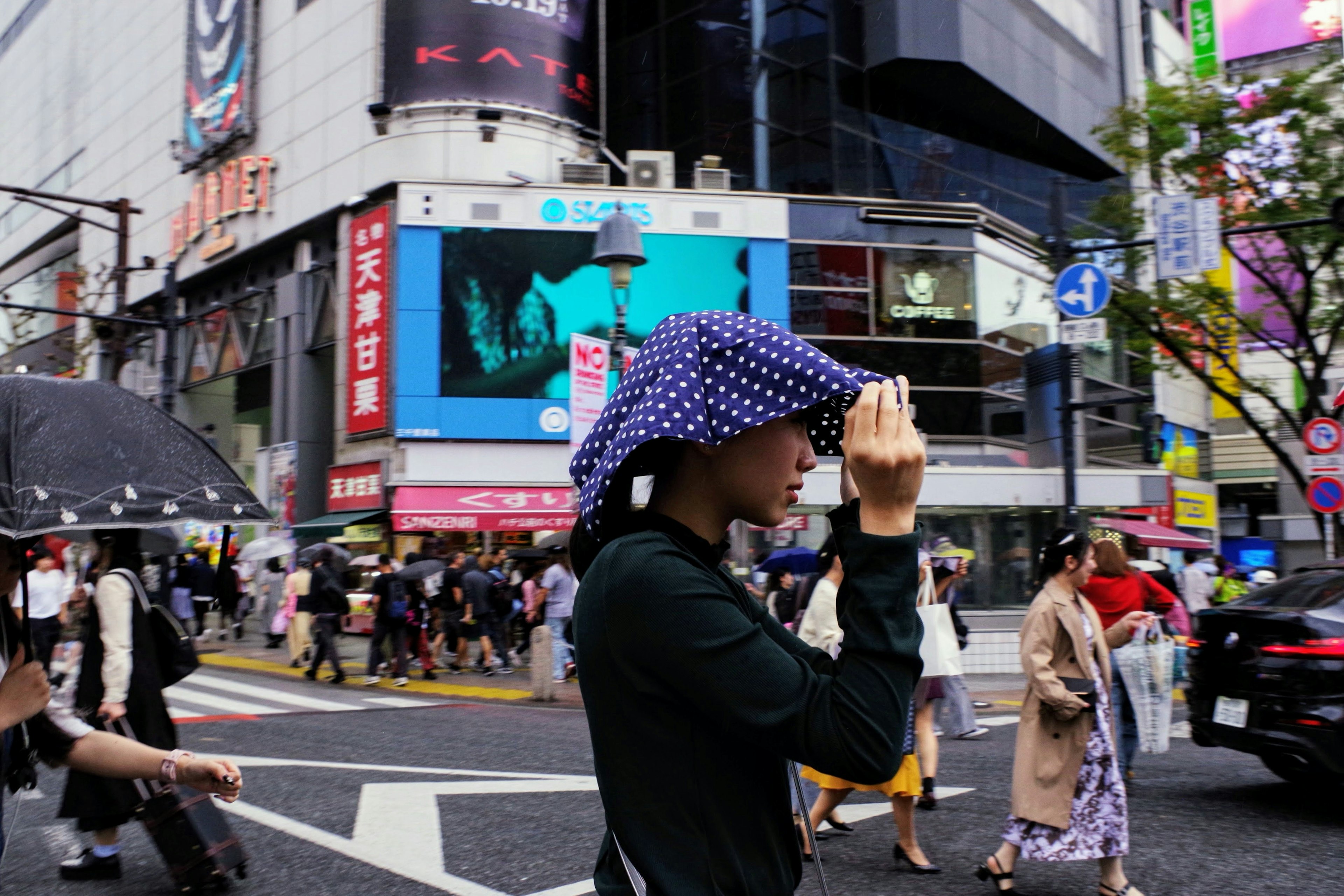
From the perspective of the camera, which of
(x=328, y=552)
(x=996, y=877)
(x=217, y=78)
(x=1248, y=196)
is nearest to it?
(x=996, y=877)

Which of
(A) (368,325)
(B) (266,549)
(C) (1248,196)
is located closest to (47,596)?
(B) (266,549)

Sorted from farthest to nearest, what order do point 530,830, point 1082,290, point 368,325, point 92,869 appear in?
point 368,325
point 1082,290
point 530,830
point 92,869

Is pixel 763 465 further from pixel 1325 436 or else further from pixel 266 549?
pixel 266 549

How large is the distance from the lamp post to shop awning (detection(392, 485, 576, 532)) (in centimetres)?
1224

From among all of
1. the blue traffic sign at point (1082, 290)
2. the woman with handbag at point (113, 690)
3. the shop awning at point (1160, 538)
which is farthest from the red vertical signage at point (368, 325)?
the woman with handbag at point (113, 690)

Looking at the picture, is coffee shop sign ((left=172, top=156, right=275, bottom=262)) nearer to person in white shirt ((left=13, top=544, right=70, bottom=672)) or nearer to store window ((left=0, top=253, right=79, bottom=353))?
store window ((left=0, top=253, right=79, bottom=353))

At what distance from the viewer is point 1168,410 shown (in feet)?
126

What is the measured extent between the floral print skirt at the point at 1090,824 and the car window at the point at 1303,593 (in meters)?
2.53

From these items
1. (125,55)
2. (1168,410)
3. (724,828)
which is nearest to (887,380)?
(724,828)

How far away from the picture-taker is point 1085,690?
5.39 metres

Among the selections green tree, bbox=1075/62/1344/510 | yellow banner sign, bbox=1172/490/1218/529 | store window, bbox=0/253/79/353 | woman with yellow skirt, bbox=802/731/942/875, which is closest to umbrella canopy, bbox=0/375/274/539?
woman with yellow skirt, bbox=802/731/942/875

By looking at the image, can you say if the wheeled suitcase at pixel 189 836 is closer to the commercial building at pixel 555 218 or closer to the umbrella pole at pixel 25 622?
the umbrella pole at pixel 25 622

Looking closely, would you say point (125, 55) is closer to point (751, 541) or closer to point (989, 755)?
point (751, 541)

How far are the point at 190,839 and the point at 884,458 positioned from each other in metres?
4.75
